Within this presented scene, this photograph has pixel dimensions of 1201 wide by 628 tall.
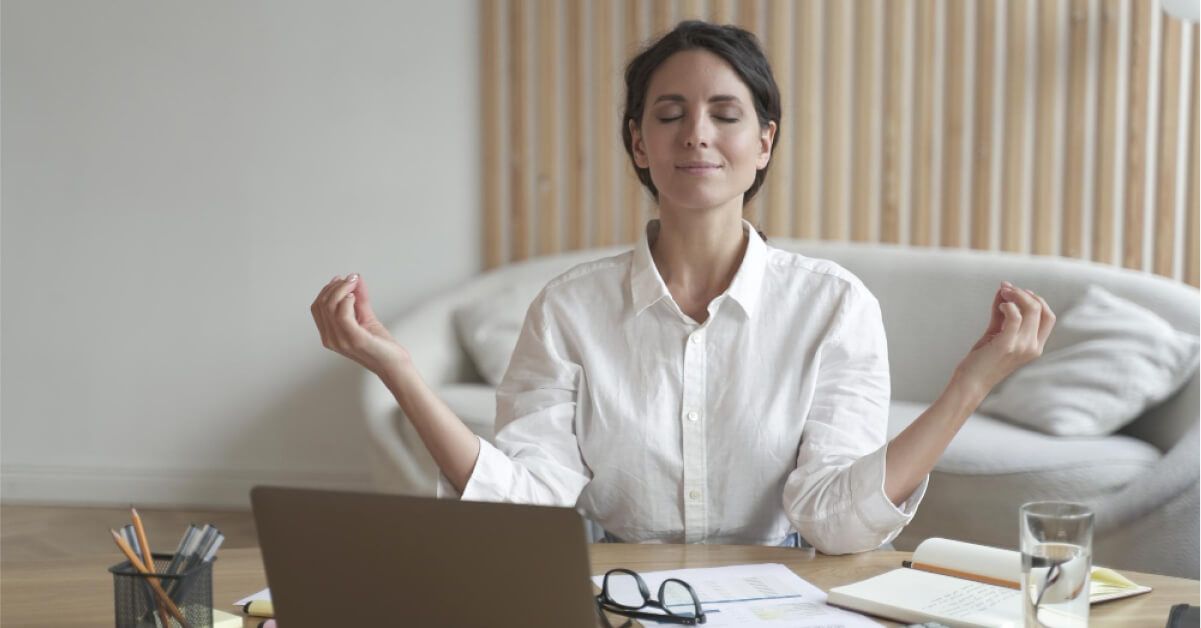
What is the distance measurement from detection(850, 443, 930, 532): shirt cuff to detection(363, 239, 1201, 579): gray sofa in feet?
4.61

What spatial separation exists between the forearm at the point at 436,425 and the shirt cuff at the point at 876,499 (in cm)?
46

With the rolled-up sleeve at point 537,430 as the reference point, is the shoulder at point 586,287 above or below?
above

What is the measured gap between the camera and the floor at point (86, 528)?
357 centimetres

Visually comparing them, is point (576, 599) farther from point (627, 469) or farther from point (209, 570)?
point (627, 469)

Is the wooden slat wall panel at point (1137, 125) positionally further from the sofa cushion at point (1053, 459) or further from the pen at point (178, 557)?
the pen at point (178, 557)

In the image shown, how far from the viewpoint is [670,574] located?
4.13ft

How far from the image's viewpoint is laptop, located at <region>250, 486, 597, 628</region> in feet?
2.54

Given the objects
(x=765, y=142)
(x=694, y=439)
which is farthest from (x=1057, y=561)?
(x=765, y=142)

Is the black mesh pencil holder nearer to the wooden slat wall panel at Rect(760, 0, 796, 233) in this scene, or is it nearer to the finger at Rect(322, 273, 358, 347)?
the finger at Rect(322, 273, 358, 347)

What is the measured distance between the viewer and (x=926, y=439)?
1429 millimetres

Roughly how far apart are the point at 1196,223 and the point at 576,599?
3247 millimetres

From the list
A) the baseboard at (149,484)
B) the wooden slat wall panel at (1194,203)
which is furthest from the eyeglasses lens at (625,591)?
the baseboard at (149,484)

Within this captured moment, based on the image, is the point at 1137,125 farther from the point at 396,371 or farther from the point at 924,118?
the point at 396,371

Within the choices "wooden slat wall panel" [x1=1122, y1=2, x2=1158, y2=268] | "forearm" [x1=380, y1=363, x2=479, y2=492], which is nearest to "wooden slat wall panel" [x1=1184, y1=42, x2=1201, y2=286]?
"wooden slat wall panel" [x1=1122, y1=2, x2=1158, y2=268]
